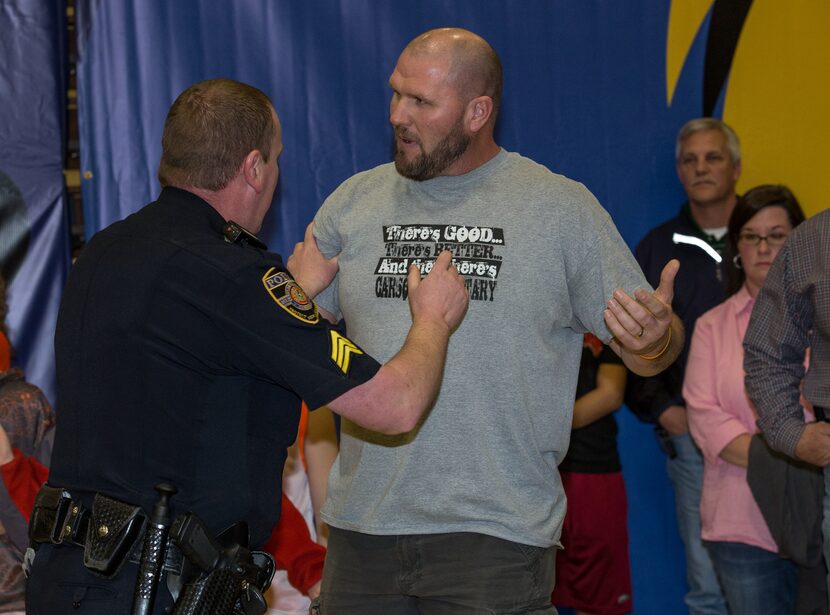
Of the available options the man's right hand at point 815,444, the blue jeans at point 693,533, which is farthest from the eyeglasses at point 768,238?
the man's right hand at point 815,444

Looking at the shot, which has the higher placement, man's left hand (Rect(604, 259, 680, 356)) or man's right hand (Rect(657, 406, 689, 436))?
man's left hand (Rect(604, 259, 680, 356))

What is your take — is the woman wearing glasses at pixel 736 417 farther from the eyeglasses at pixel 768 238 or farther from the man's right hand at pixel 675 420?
the man's right hand at pixel 675 420

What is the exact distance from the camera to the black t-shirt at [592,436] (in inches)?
185

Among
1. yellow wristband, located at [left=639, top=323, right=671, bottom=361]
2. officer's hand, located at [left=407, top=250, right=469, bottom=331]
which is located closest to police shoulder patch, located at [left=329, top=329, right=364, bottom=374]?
officer's hand, located at [left=407, top=250, right=469, bottom=331]

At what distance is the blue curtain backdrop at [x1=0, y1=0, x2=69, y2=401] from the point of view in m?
4.59

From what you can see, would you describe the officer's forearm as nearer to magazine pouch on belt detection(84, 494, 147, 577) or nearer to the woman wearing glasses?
magazine pouch on belt detection(84, 494, 147, 577)

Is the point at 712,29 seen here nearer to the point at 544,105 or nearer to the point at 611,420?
the point at 544,105

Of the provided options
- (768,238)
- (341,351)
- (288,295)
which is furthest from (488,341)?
(768,238)

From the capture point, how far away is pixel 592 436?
15.5ft

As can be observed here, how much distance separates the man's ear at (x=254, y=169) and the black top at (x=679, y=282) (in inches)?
106

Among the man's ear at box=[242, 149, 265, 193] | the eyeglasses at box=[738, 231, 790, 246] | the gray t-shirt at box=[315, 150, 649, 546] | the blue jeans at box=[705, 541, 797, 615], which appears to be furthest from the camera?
the eyeglasses at box=[738, 231, 790, 246]

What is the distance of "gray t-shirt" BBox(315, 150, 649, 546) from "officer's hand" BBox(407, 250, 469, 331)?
0.52 ft

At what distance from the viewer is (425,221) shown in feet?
9.60

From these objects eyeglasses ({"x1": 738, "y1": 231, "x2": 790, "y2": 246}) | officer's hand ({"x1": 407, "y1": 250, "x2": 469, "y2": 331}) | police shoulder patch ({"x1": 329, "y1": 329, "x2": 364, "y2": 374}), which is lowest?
police shoulder patch ({"x1": 329, "y1": 329, "x2": 364, "y2": 374})
